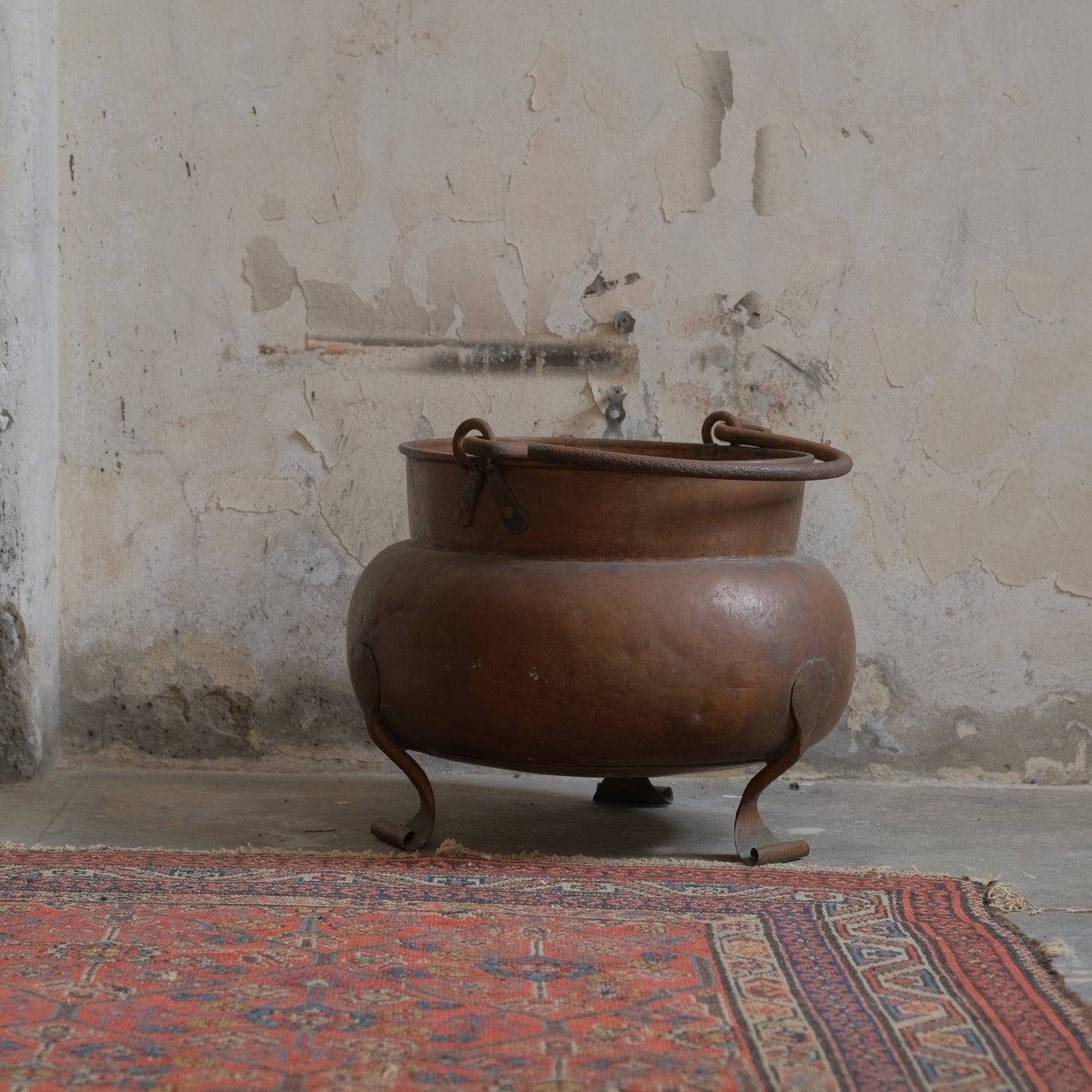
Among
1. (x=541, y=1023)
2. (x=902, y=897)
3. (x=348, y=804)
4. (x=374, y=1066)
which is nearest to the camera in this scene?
(x=374, y=1066)

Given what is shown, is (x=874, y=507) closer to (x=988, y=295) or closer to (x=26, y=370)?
(x=988, y=295)

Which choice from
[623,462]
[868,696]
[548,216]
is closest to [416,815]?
[623,462]

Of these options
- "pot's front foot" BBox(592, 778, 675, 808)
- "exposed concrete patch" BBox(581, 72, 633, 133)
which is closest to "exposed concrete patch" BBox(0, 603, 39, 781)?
"pot's front foot" BBox(592, 778, 675, 808)

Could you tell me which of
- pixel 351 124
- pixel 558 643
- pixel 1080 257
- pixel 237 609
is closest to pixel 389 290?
pixel 351 124

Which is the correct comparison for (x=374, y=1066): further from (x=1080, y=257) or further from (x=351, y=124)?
(x=1080, y=257)

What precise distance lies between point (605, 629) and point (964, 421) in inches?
55.4

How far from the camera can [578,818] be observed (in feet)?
10.3

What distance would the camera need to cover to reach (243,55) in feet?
11.0

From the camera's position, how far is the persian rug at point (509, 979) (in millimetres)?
1790

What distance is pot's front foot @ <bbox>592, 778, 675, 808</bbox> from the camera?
3.26m

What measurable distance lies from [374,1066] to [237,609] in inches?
73.5

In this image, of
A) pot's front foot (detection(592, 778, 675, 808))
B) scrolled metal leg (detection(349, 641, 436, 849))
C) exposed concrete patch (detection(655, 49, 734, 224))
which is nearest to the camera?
scrolled metal leg (detection(349, 641, 436, 849))

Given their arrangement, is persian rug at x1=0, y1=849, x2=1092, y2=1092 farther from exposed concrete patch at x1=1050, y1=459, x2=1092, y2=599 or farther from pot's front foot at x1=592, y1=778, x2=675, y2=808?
exposed concrete patch at x1=1050, y1=459, x2=1092, y2=599

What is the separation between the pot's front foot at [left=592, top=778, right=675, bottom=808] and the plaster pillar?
1.39 metres
